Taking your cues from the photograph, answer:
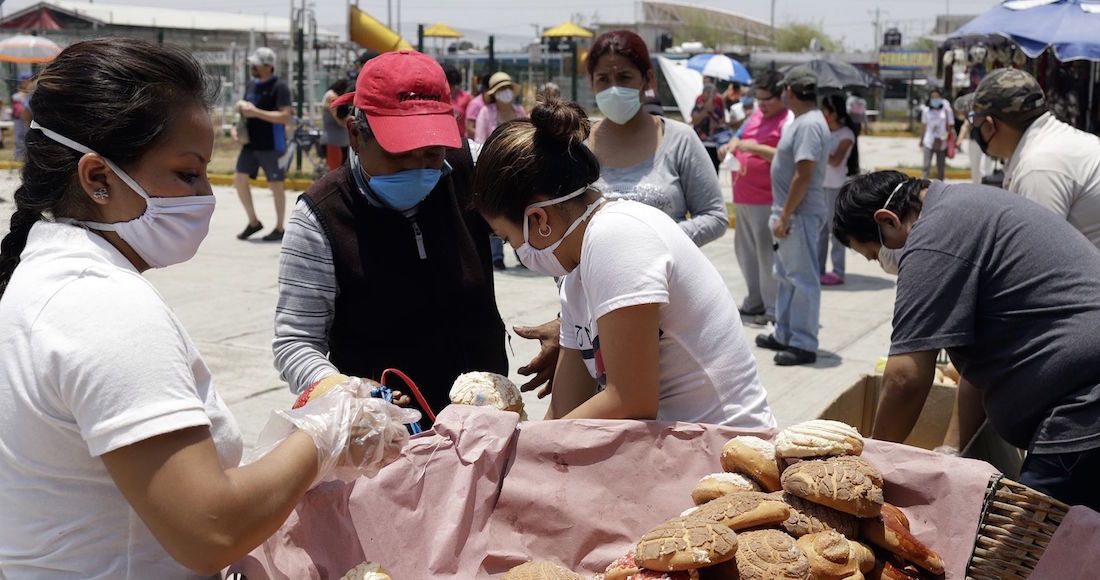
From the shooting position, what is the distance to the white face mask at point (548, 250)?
2400mm

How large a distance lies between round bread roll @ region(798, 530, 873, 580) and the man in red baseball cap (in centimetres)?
132

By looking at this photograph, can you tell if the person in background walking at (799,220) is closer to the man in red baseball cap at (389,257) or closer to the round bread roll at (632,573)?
the man in red baseball cap at (389,257)

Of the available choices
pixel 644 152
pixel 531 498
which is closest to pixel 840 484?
pixel 531 498

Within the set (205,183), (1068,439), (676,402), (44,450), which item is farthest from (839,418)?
(44,450)

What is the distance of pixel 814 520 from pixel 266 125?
9964 millimetres

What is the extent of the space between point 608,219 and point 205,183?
35.0 inches

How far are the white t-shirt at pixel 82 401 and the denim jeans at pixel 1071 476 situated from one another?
2116 millimetres

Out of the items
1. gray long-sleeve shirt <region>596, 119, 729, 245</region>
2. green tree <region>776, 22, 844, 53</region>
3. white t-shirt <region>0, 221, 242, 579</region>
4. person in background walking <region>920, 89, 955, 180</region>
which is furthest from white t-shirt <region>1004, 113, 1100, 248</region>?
green tree <region>776, 22, 844, 53</region>

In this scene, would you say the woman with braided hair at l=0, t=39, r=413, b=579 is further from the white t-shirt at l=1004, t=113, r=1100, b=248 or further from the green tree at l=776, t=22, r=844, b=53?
the green tree at l=776, t=22, r=844, b=53

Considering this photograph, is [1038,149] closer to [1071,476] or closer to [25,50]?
[1071,476]

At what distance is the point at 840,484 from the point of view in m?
1.95

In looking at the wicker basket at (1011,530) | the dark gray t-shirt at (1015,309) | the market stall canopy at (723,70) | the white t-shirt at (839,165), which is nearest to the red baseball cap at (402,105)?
the dark gray t-shirt at (1015,309)

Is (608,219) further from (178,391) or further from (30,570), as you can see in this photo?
(30,570)

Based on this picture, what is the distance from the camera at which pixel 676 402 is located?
2.39m
